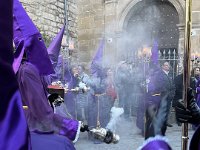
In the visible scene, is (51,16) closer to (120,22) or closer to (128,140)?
(120,22)

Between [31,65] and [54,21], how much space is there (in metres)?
11.4

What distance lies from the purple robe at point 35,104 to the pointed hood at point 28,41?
0.66ft

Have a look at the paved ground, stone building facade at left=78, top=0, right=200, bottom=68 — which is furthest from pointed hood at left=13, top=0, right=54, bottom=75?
stone building facade at left=78, top=0, right=200, bottom=68

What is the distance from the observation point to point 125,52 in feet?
45.5

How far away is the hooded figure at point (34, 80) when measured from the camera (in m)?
2.49

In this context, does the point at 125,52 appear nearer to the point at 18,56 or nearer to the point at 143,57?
the point at 143,57

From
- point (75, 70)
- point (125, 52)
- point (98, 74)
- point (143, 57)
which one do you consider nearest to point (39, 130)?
point (98, 74)

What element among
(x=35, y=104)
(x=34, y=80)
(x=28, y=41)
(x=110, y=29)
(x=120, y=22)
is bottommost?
(x=35, y=104)

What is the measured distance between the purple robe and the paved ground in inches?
152

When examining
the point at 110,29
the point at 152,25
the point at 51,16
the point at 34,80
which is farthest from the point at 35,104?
the point at 110,29

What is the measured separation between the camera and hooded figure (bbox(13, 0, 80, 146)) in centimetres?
249

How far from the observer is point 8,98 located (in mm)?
968

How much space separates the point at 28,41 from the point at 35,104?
28.9 inches

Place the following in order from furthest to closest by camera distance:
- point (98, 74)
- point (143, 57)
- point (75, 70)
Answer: point (143, 57), point (75, 70), point (98, 74)
